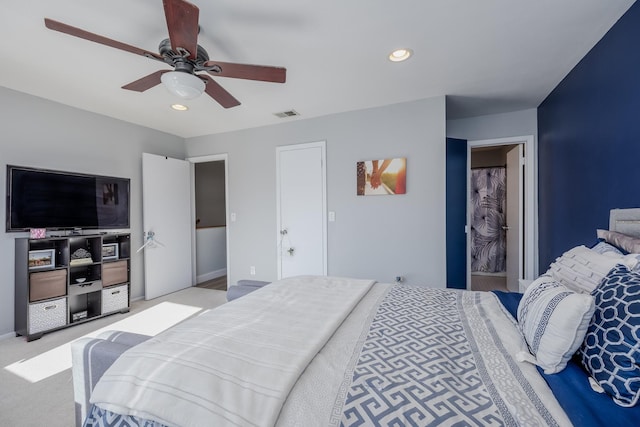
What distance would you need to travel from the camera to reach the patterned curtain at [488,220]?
4820 millimetres

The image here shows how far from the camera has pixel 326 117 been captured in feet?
11.2

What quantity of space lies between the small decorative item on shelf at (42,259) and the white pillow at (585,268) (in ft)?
13.7

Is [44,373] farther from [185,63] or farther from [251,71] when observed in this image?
[251,71]

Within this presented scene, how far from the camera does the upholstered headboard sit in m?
1.56

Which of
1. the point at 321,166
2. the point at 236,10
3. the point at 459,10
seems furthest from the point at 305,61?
the point at 321,166

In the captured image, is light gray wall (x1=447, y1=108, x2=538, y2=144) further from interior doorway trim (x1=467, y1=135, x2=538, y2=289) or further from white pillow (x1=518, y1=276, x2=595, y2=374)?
white pillow (x1=518, y1=276, x2=595, y2=374)

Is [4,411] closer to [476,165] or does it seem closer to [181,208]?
[181,208]

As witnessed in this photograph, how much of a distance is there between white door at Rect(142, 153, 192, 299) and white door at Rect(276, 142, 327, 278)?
1.64 meters

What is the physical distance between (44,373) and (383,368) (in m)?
2.63

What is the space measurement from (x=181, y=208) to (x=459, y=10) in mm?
4107

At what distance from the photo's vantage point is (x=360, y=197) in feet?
10.8

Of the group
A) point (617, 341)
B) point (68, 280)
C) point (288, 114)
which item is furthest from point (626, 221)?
point (68, 280)

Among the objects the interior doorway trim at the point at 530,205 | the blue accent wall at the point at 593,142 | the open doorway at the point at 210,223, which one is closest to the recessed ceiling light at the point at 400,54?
the blue accent wall at the point at 593,142

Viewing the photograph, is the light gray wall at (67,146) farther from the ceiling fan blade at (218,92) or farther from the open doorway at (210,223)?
the ceiling fan blade at (218,92)
